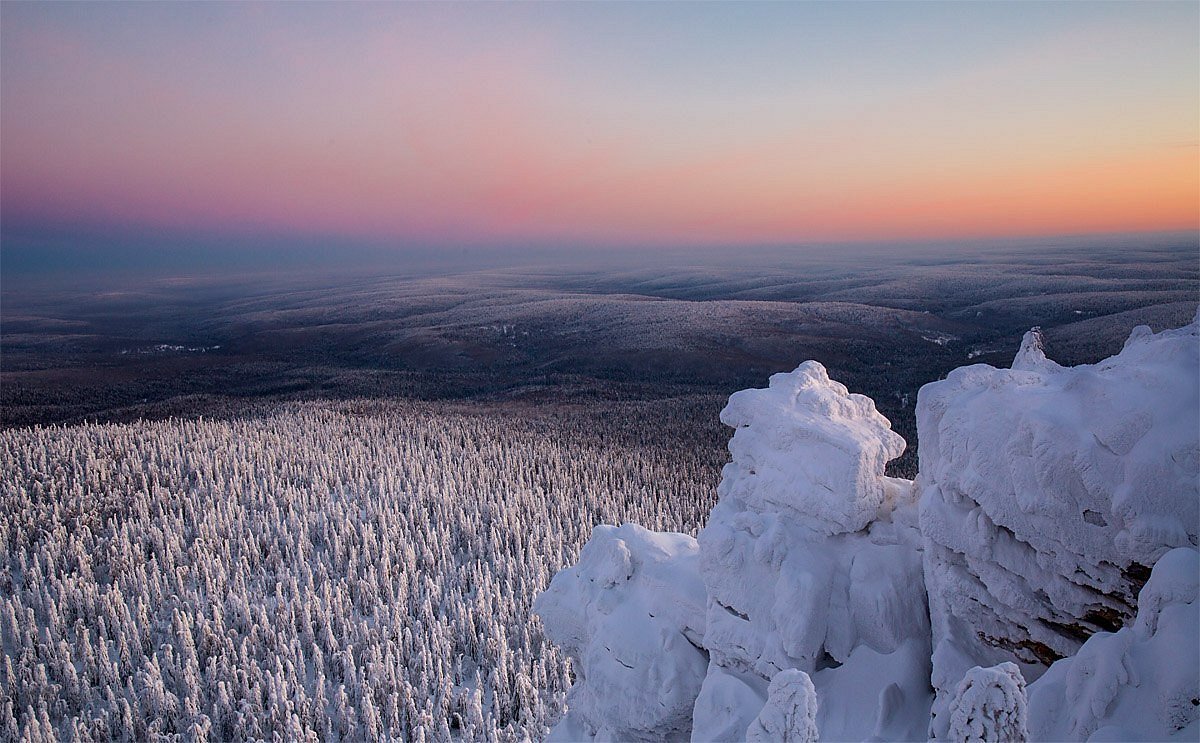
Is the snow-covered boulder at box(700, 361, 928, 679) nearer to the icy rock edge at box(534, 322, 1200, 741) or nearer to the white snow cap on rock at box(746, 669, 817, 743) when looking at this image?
the icy rock edge at box(534, 322, 1200, 741)

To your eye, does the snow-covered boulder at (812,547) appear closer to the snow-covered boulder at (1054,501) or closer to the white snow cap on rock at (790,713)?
the snow-covered boulder at (1054,501)

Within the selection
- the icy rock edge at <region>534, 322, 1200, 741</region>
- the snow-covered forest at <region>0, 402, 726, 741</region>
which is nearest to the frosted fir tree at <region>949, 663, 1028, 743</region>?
the icy rock edge at <region>534, 322, 1200, 741</region>

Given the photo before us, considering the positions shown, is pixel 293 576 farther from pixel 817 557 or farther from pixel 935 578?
pixel 935 578

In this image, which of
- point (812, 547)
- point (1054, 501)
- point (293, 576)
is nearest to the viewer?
point (1054, 501)

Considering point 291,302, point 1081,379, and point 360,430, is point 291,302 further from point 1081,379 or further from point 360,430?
point 1081,379

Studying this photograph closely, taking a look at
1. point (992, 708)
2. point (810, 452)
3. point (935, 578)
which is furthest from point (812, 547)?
point (992, 708)

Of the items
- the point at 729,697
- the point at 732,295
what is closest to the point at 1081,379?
the point at 729,697

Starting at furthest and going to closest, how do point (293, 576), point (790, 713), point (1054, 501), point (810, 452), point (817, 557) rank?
point (293, 576) → point (810, 452) → point (817, 557) → point (1054, 501) → point (790, 713)
